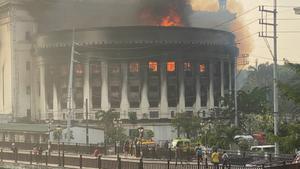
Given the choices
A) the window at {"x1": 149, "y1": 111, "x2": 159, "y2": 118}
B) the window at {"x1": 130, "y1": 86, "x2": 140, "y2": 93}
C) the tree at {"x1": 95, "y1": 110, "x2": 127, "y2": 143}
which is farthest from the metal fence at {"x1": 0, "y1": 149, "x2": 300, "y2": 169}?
the window at {"x1": 130, "y1": 86, "x2": 140, "y2": 93}

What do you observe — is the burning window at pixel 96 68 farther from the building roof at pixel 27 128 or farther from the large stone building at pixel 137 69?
the building roof at pixel 27 128

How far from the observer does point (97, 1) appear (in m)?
145

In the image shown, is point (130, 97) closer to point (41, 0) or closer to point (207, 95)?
point (207, 95)

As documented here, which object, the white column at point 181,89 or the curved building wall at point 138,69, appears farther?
the white column at point 181,89

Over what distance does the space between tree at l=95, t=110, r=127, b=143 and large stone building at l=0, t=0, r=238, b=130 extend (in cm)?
1610

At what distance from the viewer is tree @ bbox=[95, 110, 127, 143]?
87.4 meters

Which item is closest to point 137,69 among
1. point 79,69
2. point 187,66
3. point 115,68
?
point 115,68

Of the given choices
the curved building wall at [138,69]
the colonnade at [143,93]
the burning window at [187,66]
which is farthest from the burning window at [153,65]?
the burning window at [187,66]

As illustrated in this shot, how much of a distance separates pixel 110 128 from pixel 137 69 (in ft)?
100

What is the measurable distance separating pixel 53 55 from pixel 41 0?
2164cm

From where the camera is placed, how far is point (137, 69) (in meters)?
121

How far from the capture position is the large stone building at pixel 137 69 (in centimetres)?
11950

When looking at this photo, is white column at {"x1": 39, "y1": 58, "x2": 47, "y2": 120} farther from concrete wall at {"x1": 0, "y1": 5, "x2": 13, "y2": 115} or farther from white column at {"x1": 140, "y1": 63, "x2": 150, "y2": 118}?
white column at {"x1": 140, "y1": 63, "x2": 150, "y2": 118}

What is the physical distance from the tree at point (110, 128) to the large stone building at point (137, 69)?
1610cm
